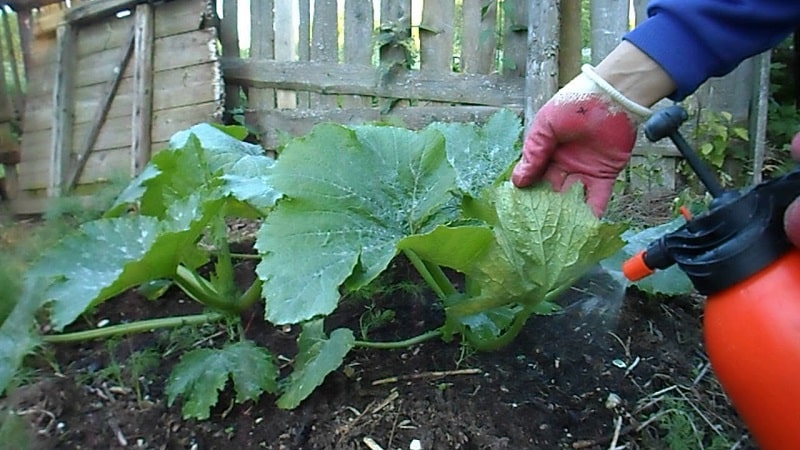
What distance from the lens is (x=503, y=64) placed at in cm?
311

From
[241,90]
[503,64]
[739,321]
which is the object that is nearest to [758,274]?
[739,321]

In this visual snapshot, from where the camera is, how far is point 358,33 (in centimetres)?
349

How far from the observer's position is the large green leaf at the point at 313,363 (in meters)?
1.02

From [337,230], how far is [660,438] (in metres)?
0.57

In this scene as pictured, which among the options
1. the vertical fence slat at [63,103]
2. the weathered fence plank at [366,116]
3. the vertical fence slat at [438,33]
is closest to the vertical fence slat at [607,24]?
the weathered fence plank at [366,116]

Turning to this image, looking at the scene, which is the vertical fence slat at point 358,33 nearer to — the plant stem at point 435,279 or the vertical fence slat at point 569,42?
the vertical fence slat at point 569,42

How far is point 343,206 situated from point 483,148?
401 mm

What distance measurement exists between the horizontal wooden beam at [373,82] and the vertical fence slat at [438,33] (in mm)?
64

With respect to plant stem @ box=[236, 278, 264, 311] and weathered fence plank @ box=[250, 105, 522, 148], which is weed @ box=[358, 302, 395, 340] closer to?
plant stem @ box=[236, 278, 264, 311]

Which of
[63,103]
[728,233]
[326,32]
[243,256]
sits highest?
[728,233]

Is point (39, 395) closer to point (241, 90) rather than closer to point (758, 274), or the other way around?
point (758, 274)

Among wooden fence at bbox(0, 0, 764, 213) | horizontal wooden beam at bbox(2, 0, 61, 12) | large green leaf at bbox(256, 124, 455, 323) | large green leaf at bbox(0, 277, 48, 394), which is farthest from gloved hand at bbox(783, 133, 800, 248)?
horizontal wooden beam at bbox(2, 0, 61, 12)

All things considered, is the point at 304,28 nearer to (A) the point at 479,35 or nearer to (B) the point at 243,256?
(A) the point at 479,35

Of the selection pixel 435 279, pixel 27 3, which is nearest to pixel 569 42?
pixel 435 279
